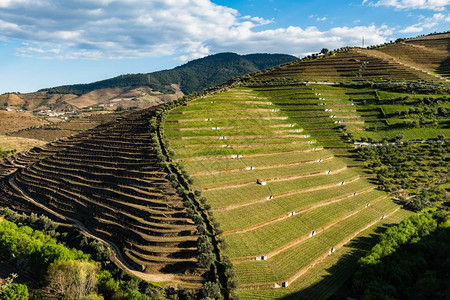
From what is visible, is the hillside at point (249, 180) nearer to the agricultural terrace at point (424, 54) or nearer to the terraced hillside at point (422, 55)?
the terraced hillside at point (422, 55)

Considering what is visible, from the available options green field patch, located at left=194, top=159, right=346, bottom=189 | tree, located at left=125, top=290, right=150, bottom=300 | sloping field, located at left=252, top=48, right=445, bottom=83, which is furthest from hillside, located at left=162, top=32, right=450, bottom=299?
tree, located at left=125, top=290, right=150, bottom=300

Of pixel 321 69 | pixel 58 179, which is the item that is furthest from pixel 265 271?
pixel 321 69

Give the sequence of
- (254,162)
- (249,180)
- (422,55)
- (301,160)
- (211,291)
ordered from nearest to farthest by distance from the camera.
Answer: (211,291)
(249,180)
(254,162)
(301,160)
(422,55)

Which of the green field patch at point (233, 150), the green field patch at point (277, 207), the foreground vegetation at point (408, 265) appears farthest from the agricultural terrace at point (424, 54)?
the foreground vegetation at point (408, 265)

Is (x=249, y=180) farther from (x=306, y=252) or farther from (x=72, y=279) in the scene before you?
(x=72, y=279)

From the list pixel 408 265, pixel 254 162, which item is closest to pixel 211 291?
pixel 408 265
